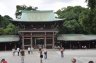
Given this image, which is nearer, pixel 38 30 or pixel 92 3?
pixel 92 3

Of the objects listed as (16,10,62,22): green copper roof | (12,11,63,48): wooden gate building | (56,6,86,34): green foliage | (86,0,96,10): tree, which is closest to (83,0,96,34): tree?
(86,0,96,10): tree

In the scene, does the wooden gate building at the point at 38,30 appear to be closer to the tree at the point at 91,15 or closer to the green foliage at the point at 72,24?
the green foliage at the point at 72,24

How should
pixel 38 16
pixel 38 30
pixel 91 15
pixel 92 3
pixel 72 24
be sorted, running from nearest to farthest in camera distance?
pixel 92 3, pixel 91 15, pixel 38 30, pixel 38 16, pixel 72 24

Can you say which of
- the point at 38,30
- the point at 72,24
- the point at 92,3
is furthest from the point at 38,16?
the point at 92,3

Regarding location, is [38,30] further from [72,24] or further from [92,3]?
[92,3]

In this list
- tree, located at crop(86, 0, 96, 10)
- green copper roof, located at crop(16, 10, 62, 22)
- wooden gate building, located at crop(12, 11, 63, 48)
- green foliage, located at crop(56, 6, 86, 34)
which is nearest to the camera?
tree, located at crop(86, 0, 96, 10)

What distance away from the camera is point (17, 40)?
62938 millimetres

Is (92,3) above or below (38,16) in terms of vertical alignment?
above

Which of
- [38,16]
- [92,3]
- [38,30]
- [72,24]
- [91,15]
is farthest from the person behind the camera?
[72,24]

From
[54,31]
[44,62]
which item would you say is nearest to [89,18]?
[44,62]

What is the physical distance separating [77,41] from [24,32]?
10389 millimetres

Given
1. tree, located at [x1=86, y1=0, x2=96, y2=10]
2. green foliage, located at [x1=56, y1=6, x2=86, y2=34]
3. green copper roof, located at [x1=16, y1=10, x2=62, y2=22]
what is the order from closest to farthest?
1. tree, located at [x1=86, y1=0, x2=96, y2=10]
2. green copper roof, located at [x1=16, y1=10, x2=62, y2=22]
3. green foliage, located at [x1=56, y1=6, x2=86, y2=34]

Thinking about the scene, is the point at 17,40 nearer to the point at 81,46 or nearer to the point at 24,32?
the point at 24,32

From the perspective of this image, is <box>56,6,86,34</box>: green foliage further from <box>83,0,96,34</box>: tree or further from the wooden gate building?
<box>83,0,96,34</box>: tree
